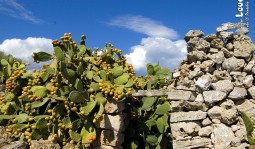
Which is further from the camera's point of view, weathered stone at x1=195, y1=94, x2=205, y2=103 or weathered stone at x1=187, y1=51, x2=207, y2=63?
weathered stone at x1=187, y1=51, x2=207, y2=63

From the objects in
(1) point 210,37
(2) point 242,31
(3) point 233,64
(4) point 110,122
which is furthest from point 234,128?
(4) point 110,122

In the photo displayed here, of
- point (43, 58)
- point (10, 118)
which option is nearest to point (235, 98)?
point (43, 58)

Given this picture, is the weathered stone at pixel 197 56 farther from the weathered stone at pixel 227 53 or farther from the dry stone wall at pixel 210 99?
the weathered stone at pixel 227 53

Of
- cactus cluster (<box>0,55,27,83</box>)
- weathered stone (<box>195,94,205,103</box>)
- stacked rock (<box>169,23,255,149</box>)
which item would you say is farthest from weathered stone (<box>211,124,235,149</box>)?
cactus cluster (<box>0,55,27,83</box>)

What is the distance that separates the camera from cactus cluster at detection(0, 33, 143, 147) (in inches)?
254

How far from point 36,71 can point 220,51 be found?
361 cm

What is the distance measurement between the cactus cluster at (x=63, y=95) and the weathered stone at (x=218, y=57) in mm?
1749

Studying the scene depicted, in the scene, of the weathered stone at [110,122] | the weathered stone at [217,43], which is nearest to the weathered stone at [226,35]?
the weathered stone at [217,43]

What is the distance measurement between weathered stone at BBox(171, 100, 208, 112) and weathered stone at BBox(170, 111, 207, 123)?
0.32 feet

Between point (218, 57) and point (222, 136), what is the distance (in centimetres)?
159

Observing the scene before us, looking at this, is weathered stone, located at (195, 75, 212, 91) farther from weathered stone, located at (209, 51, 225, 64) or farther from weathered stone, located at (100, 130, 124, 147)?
weathered stone, located at (100, 130, 124, 147)

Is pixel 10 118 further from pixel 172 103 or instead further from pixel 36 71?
pixel 172 103

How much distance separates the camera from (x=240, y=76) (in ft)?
24.0

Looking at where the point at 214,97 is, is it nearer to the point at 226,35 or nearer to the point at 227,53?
the point at 227,53
